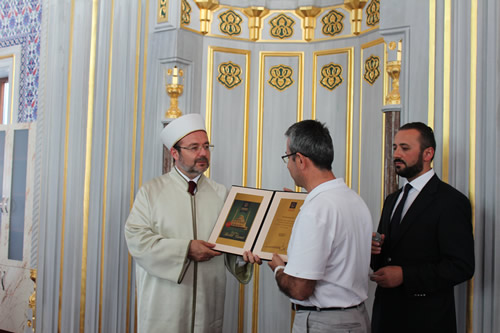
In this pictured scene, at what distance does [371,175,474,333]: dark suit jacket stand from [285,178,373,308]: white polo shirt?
489 millimetres

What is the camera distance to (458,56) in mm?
3002

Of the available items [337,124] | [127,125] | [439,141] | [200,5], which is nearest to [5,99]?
[127,125]

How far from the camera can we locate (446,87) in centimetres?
305

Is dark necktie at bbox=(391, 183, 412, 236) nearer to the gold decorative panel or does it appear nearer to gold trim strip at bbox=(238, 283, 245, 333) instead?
gold trim strip at bbox=(238, 283, 245, 333)

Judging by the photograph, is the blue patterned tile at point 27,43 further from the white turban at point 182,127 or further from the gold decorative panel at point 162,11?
the white turban at point 182,127

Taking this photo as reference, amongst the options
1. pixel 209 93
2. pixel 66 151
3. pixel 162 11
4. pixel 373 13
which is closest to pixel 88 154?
pixel 66 151

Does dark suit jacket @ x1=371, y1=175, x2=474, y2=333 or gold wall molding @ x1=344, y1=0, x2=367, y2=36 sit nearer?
dark suit jacket @ x1=371, y1=175, x2=474, y2=333

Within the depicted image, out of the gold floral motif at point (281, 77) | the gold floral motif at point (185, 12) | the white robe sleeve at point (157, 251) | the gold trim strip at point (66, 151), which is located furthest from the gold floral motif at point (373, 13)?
the gold trim strip at point (66, 151)

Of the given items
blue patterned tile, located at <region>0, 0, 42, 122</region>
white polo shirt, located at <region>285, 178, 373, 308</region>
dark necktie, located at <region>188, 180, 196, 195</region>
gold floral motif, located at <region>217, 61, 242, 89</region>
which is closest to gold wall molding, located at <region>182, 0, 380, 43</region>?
gold floral motif, located at <region>217, 61, 242, 89</region>

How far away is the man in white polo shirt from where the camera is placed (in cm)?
199

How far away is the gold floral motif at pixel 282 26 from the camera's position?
437cm

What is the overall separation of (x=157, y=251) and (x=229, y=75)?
1.86 m

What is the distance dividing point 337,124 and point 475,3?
147cm

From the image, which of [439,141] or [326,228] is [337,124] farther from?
[326,228]
